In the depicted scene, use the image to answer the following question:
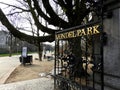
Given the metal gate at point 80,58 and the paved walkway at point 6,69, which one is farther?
the paved walkway at point 6,69

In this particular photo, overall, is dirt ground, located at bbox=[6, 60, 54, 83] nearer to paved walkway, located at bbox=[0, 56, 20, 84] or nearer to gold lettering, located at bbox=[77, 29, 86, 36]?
paved walkway, located at bbox=[0, 56, 20, 84]

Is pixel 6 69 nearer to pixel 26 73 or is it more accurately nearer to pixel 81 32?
pixel 26 73

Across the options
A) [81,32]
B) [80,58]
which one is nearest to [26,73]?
[80,58]

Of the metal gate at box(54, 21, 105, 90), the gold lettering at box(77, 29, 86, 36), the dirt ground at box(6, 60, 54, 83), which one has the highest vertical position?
the gold lettering at box(77, 29, 86, 36)

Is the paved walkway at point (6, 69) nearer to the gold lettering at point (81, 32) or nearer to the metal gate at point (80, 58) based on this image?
the metal gate at point (80, 58)

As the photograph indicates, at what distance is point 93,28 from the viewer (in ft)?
16.4

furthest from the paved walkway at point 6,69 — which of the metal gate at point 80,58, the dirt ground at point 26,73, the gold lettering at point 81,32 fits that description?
the gold lettering at point 81,32

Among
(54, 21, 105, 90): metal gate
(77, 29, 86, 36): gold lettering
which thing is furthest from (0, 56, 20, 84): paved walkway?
(77, 29, 86, 36): gold lettering

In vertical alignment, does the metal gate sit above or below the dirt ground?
above

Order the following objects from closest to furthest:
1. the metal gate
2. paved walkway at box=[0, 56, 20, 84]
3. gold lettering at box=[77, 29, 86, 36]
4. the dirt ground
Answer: the metal gate < gold lettering at box=[77, 29, 86, 36] < the dirt ground < paved walkway at box=[0, 56, 20, 84]

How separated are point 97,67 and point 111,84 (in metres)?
1.81

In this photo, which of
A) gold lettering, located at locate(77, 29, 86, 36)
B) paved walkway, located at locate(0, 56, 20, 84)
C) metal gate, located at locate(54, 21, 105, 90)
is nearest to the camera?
metal gate, located at locate(54, 21, 105, 90)

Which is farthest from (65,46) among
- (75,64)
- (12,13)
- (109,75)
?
(12,13)

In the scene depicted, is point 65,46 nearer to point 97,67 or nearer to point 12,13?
point 97,67
